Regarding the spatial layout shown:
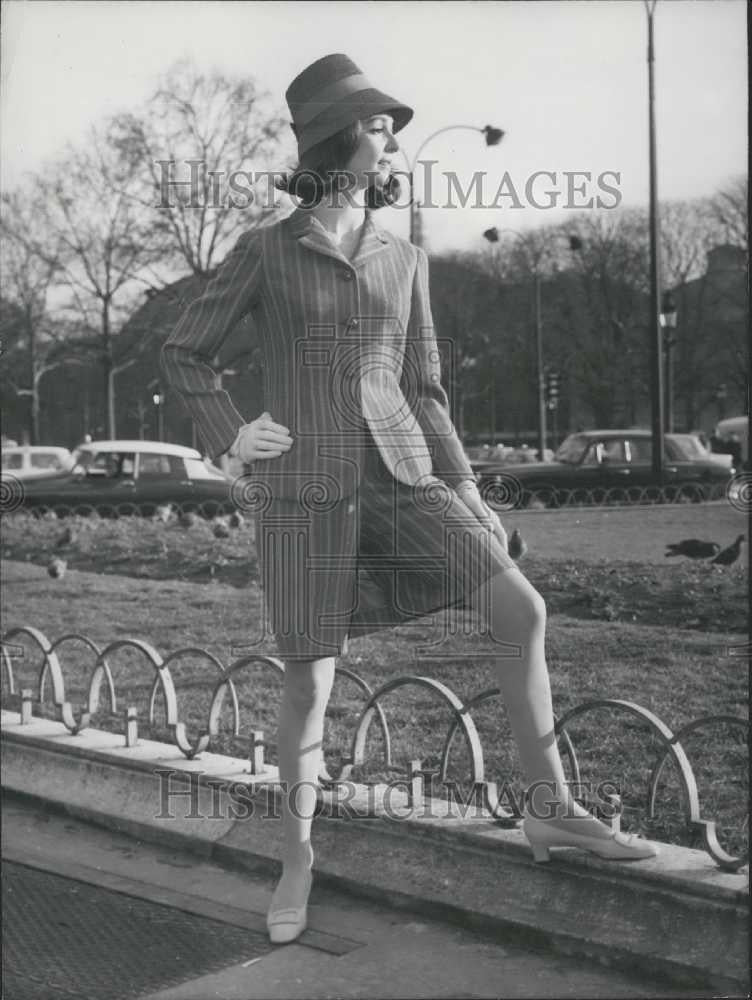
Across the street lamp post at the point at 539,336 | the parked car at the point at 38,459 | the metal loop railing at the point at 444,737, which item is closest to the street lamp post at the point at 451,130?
the street lamp post at the point at 539,336

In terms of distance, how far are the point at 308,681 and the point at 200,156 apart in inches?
90.3

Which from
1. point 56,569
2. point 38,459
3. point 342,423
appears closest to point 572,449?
point 342,423

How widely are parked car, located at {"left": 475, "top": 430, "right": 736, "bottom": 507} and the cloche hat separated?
4.41ft

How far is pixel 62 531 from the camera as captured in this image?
8094mm

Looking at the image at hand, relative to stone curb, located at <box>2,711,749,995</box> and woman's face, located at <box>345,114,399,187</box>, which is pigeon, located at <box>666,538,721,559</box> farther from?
woman's face, located at <box>345,114,399,187</box>

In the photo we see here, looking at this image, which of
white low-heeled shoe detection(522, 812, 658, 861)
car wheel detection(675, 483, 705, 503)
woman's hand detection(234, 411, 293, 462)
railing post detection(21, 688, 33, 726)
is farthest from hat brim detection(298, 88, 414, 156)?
railing post detection(21, 688, 33, 726)

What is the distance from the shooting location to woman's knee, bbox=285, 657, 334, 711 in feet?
8.84

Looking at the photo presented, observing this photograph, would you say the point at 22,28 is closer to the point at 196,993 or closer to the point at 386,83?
the point at 386,83

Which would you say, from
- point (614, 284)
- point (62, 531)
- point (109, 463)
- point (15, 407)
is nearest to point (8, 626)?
point (15, 407)

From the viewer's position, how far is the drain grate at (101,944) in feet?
8.93

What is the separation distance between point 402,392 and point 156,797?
1.77 metres

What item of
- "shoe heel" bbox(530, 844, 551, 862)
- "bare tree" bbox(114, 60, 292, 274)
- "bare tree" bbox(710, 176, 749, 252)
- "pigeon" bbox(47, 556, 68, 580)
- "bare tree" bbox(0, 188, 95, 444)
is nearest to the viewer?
"shoe heel" bbox(530, 844, 551, 862)

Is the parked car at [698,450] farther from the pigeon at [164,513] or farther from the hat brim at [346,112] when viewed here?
the pigeon at [164,513]

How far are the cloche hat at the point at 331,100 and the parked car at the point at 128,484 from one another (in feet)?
12.5
